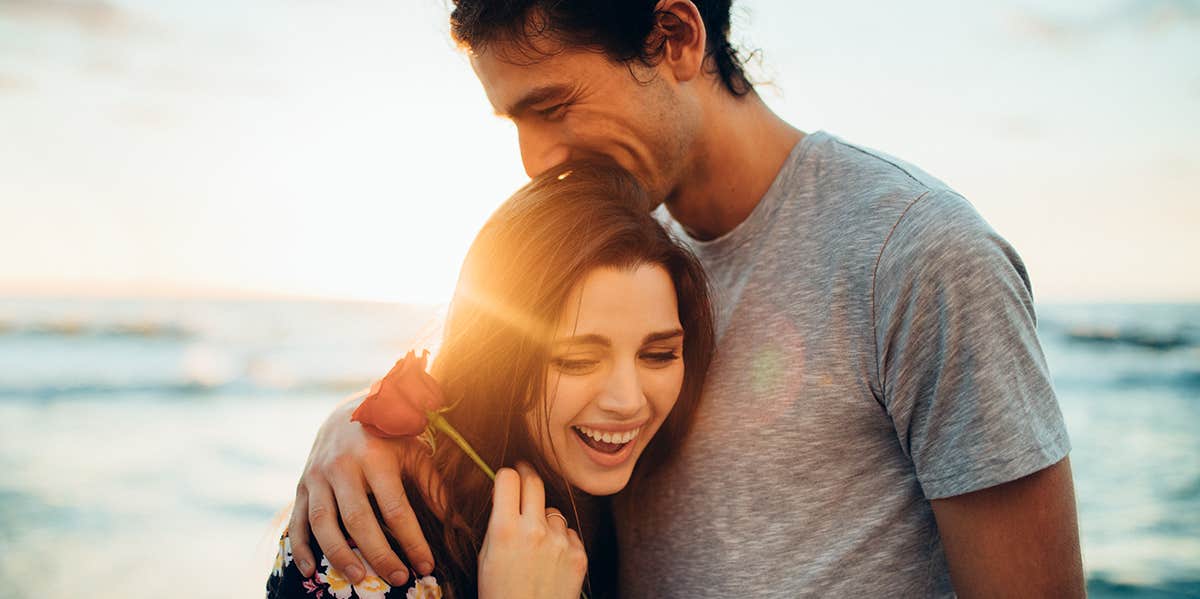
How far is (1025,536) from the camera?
1.52m

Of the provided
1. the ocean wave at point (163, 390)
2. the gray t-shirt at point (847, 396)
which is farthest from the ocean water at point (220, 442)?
the gray t-shirt at point (847, 396)

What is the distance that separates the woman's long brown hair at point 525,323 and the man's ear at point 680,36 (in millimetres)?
356

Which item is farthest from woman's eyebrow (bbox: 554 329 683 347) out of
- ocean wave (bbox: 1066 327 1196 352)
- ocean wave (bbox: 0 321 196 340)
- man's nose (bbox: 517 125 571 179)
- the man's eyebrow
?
ocean wave (bbox: 1066 327 1196 352)

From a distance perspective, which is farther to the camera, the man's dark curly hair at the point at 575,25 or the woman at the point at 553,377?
the man's dark curly hair at the point at 575,25

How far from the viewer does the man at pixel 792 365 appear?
1.52 metres

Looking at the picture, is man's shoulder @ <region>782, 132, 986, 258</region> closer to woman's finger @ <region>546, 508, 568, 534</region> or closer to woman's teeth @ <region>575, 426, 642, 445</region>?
woman's teeth @ <region>575, 426, 642, 445</region>

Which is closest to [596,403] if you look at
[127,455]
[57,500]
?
[57,500]

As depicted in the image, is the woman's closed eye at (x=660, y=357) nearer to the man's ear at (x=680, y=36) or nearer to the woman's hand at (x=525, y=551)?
the woman's hand at (x=525, y=551)

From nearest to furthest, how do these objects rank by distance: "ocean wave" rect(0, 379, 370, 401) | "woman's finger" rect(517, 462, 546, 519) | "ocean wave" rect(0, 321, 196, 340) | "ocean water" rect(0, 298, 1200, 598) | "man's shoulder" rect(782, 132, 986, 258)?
"man's shoulder" rect(782, 132, 986, 258), "woman's finger" rect(517, 462, 546, 519), "ocean water" rect(0, 298, 1200, 598), "ocean wave" rect(0, 379, 370, 401), "ocean wave" rect(0, 321, 196, 340)

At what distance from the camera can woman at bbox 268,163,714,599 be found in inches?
70.1

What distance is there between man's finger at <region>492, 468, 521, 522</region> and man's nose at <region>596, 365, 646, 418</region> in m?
0.28

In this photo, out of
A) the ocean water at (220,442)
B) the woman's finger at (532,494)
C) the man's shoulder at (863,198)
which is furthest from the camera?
the ocean water at (220,442)

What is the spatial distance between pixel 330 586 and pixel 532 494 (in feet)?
1.57

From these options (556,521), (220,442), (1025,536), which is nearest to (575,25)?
(556,521)
